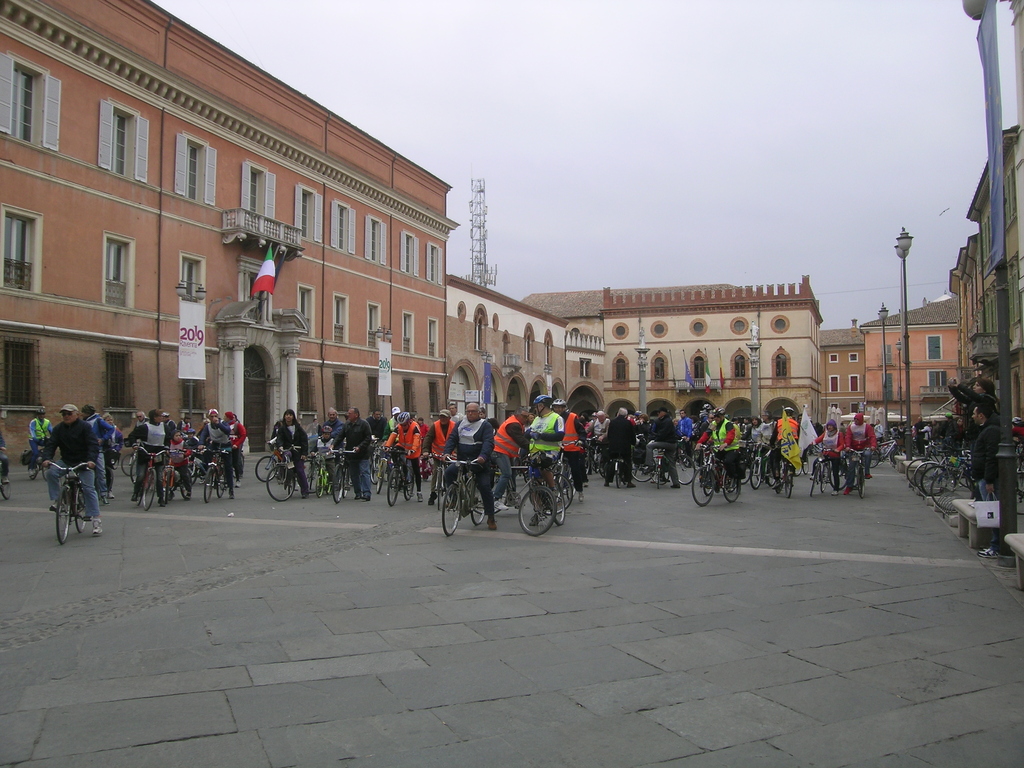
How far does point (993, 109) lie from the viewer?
7.85 meters

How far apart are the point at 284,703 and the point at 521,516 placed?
6.50 m

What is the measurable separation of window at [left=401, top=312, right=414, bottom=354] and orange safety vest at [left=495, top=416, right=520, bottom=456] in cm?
2925

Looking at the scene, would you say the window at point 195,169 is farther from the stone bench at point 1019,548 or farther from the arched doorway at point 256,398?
the stone bench at point 1019,548

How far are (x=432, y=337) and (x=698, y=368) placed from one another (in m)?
33.6

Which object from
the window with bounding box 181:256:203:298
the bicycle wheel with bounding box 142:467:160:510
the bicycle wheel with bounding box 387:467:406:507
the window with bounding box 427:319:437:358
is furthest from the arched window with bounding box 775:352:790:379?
the bicycle wheel with bounding box 142:467:160:510

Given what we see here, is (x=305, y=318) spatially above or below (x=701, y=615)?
above

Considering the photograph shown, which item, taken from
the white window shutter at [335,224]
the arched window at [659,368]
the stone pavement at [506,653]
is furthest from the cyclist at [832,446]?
the arched window at [659,368]

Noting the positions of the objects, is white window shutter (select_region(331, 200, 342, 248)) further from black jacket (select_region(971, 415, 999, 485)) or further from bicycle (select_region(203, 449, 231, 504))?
black jacket (select_region(971, 415, 999, 485))

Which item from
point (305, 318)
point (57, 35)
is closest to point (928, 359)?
point (305, 318)

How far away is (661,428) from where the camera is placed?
1791 centimetres

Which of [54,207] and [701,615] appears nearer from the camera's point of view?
[701,615]

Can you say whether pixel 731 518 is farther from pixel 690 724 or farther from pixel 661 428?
pixel 690 724

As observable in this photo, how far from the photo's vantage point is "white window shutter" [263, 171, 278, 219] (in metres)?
31.1

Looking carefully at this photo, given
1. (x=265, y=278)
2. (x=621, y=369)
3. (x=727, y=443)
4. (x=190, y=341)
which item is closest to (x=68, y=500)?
(x=727, y=443)
